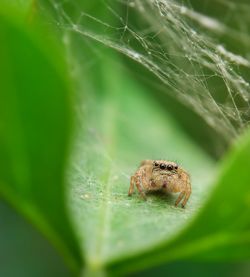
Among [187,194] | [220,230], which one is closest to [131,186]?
[187,194]

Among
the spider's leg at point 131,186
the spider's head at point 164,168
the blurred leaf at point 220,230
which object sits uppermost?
the spider's head at point 164,168

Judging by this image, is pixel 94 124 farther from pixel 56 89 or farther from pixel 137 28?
pixel 56 89

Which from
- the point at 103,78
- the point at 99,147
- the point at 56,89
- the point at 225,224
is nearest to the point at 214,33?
the point at 103,78

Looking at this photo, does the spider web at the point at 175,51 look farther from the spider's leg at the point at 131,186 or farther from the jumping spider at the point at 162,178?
the spider's leg at the point at 131,186

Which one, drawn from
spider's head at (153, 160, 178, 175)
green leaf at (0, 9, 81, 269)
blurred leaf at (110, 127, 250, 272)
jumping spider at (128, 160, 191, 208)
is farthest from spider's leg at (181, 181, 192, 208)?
green leaf at (0, 9, 81, 269)

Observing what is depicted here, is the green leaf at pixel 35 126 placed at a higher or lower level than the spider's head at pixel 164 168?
lower

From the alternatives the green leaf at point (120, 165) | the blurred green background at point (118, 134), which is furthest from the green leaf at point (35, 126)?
the green leaf at point (120, 165)

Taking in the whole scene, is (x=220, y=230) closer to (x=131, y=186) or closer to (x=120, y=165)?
(x=131, y=186)
